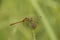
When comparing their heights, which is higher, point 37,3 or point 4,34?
point 37,3

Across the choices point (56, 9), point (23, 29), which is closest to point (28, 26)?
point (23, 29)

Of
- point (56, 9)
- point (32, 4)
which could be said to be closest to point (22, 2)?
point (32, 4)

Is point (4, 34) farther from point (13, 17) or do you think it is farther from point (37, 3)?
point (37, 3)

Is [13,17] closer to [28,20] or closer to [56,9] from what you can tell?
[28,20]

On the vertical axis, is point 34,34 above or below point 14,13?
below
